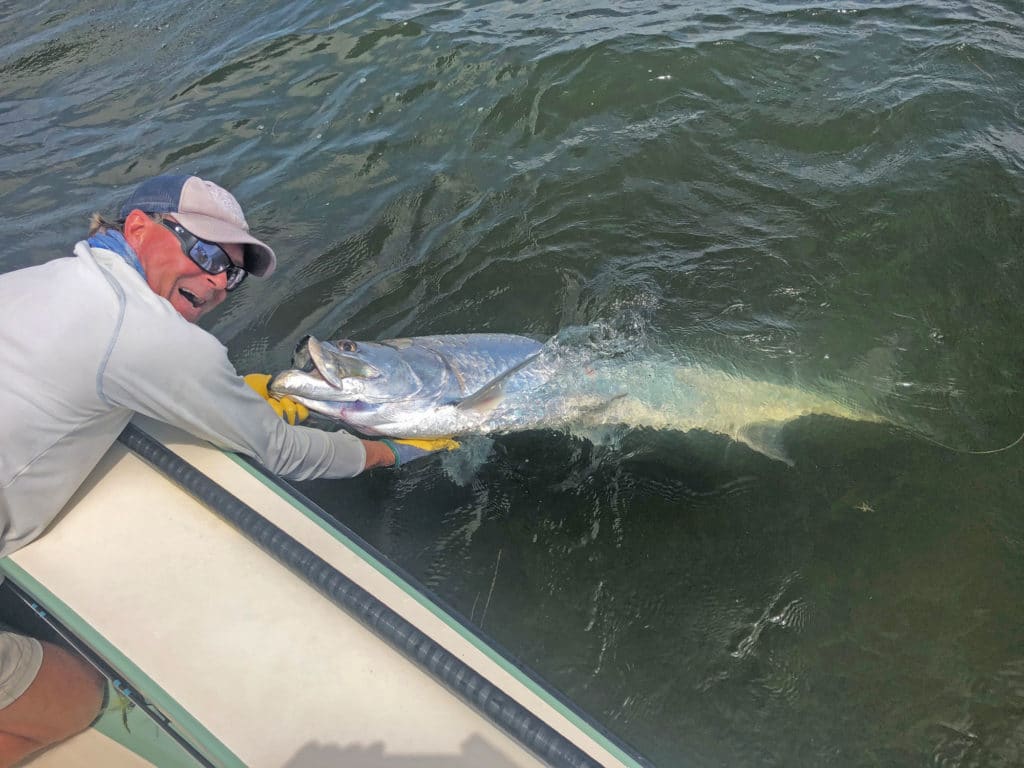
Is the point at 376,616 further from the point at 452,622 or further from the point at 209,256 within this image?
the point at 209,256

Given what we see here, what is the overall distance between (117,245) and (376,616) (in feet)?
4.75

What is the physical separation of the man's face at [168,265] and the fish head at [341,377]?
56 cm

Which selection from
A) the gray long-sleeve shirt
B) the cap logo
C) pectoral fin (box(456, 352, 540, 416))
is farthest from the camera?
pectoral fin (box(456, 352, 540, 416))

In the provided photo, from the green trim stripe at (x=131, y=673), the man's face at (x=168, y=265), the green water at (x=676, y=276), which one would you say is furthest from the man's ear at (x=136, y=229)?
the green water at (x=676, y=276)

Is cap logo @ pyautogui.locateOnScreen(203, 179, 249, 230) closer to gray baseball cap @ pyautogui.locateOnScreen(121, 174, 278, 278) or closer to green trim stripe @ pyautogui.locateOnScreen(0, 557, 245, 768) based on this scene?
gray baseball cap @ pyautogui.locateOnScreen(121, 174, 278, 278)

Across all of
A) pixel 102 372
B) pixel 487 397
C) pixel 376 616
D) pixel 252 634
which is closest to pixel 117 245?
pixel 102 372

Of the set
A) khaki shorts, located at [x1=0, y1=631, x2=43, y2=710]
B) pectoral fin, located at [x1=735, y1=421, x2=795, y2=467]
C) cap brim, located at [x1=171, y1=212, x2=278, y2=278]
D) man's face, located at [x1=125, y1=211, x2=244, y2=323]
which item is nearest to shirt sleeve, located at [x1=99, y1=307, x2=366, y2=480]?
man's face, located at [x1=125, y1=211, x2=244, y2=323]

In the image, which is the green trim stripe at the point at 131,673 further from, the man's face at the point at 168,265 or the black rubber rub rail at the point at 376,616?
the man's face at the point at 168,265

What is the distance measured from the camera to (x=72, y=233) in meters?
Result: 5.52

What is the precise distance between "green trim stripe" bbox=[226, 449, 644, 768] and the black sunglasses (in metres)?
0.68

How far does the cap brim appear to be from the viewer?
236 cm

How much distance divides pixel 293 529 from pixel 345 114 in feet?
16.5

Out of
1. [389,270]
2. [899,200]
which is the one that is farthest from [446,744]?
[899,200]

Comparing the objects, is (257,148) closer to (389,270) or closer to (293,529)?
(389,270)
